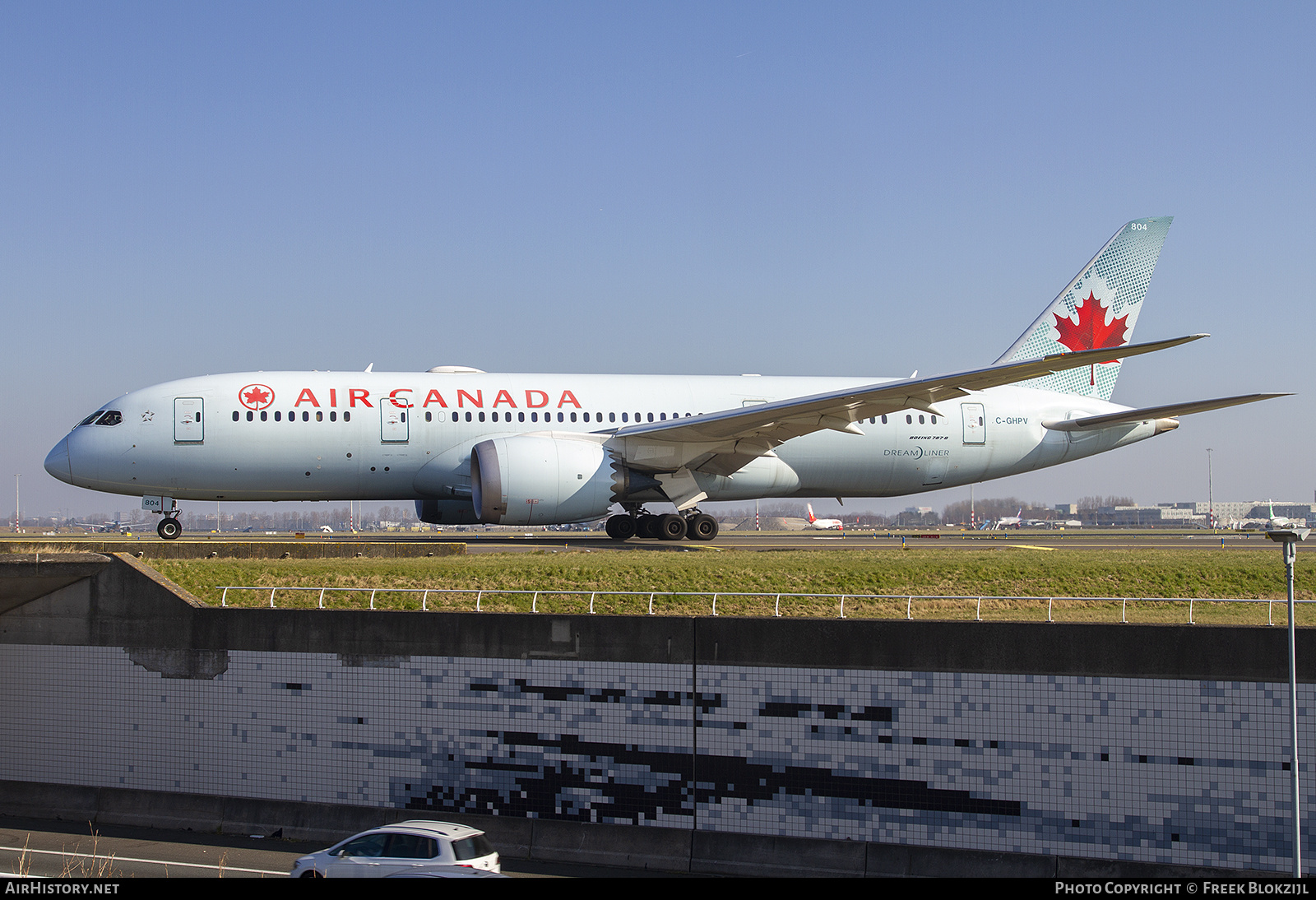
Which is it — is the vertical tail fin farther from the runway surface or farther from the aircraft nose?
the aircraft nose

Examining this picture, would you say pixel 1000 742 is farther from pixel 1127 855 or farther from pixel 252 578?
pixel 252 578

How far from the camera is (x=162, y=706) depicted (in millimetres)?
16062

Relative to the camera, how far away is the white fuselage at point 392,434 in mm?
25891

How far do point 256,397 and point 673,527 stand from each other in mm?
11354

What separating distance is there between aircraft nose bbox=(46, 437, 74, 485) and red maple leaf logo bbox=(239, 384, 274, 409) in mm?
4655

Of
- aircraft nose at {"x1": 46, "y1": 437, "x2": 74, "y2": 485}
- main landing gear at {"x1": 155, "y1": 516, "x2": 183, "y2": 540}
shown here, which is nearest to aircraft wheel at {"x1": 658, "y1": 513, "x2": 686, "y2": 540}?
main landing gear at {"x1": 155, "y1": 516, "x2": 183, "y2": 540}

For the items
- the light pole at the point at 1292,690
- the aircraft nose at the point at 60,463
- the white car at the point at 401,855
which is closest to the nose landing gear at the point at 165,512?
the aircraft nose at the point at 60,463

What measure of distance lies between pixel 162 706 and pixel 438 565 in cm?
525

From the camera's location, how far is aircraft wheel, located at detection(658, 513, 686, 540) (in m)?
27.6

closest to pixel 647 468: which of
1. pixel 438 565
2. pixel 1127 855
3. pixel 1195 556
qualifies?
pixel 438 565

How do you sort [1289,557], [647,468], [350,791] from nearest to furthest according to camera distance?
[1289,557], [350,791], [647,468]

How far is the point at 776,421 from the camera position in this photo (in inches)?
1013

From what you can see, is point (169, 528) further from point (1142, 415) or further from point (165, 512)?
point (1142, 415)

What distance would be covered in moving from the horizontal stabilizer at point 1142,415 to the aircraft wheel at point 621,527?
13.4 metres
